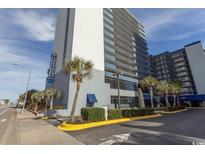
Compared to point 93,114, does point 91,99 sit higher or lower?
higher

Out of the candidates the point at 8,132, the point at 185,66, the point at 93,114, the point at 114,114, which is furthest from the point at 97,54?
the point at 185,66

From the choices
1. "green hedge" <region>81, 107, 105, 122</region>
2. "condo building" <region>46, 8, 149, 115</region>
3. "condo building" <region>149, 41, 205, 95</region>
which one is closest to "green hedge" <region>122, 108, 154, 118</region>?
"green hedge" <region>81, 107, 105, 122</region>

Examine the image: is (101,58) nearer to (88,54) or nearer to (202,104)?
(88,54)

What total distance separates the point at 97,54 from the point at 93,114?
2275 cm

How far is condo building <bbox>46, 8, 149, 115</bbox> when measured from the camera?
105 ft

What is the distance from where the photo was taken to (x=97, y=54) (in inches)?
1437

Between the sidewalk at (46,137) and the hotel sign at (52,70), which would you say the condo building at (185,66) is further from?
the sidewalk at (46,137)

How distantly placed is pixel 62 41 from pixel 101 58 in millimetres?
12011

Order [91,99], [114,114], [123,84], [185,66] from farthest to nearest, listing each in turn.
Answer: [185,66] → [123,84] → [91,99] → [114,114]

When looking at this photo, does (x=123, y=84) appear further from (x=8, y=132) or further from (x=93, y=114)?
(x=8, y=132)

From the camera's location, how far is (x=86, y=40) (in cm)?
3481

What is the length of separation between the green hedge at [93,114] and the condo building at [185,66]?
65.2 m

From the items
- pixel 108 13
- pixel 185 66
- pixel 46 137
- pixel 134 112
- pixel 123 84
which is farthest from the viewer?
pixel 185 66
